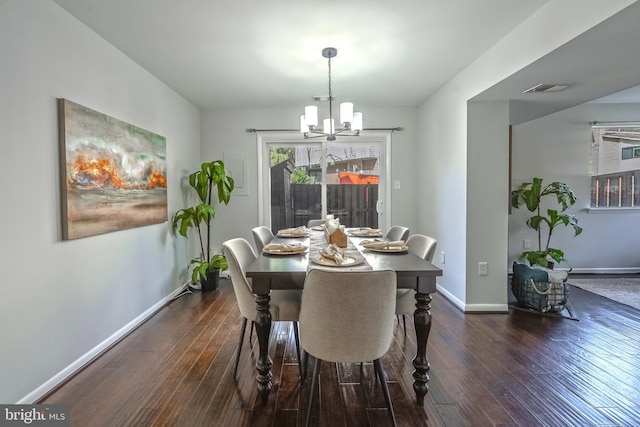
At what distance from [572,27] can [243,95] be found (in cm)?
317

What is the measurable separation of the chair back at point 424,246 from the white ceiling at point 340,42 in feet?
4.75

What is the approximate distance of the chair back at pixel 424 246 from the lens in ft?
7.47

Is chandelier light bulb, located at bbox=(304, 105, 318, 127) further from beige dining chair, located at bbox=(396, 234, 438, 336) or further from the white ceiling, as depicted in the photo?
beige dining chair, located at bbox=(396, 234, 438, 336)

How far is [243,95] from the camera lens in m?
3.89

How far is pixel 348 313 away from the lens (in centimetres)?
146

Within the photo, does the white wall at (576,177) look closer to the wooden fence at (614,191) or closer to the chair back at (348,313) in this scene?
the wooden fence at (614,191)

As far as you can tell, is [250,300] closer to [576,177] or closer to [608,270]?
[576,177]

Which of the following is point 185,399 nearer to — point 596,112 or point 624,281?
point 624,281

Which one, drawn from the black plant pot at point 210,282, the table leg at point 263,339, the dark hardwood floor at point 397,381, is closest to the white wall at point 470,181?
the dark hardwood floor at point 397,381

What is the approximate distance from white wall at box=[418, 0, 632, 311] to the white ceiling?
11 cm

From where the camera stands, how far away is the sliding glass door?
4.62 meters

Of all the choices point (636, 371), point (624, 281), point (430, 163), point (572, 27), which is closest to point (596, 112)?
point (624, 281)

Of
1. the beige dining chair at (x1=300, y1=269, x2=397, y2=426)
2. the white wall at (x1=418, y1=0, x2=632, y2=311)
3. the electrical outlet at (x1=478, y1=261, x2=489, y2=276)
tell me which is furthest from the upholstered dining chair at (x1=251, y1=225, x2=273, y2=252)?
the electrical outlet at (x1=478, y1=261, x2=489, y2=276)

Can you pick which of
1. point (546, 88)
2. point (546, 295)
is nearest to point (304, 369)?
point (546, 295)
